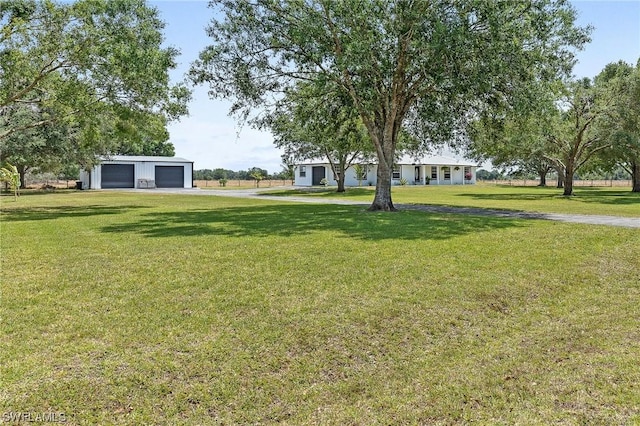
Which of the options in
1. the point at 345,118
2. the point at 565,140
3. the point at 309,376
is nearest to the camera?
the point at 309,376

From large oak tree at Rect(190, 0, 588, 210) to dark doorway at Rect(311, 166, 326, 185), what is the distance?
125ft

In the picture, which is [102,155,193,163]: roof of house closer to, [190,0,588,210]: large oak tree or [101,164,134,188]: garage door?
[101,164,134,188]: garage door

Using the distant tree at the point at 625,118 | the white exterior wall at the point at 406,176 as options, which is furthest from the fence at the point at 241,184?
the distant tree at the point at 625,118

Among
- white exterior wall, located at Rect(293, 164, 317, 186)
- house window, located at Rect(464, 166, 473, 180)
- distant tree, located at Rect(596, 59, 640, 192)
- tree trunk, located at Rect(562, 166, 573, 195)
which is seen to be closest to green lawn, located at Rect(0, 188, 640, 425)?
distant tree, located at Rect(596, 59, 640, 192)

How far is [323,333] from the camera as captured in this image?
5109mm

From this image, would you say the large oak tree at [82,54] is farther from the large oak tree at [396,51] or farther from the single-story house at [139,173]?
the single-story house at [139,173]

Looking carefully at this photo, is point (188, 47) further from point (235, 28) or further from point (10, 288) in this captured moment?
point (10, 288)

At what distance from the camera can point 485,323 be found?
222 inches

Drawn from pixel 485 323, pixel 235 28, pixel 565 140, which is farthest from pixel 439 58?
pixel 565 140

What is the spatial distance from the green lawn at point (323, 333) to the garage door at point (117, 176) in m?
44.0

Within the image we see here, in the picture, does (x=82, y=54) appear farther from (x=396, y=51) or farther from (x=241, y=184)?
(x=241, y=184)

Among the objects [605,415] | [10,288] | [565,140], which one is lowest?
[605,415]

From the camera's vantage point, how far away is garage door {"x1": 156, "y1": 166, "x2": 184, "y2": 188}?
52500 mm

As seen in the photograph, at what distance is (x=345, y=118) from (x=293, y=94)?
9.76 ft
